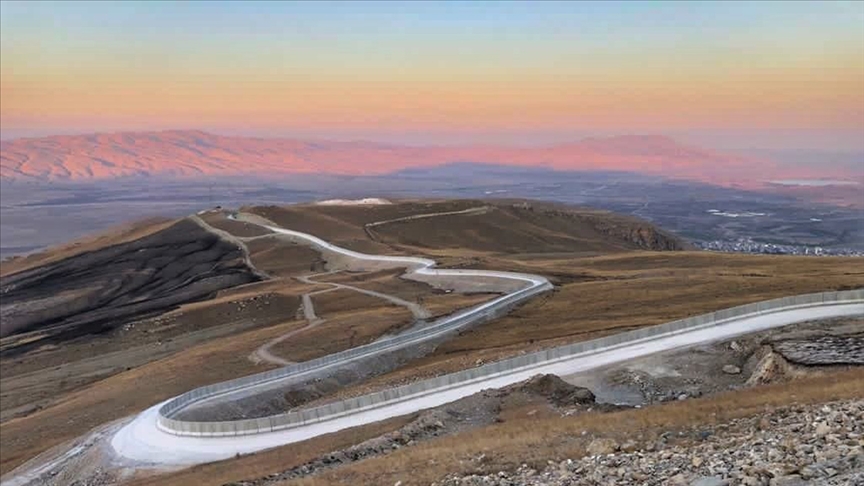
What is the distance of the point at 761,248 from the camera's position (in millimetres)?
129500

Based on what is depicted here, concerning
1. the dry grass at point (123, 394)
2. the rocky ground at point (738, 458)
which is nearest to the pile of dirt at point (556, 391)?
the rocky ground at point (738, 458)

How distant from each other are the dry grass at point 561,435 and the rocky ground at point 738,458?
0.78 m

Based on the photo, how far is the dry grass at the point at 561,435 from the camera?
1928cm

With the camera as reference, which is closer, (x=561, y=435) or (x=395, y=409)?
(x=561, y=435)

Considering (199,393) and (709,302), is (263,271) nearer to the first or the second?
(199,393)

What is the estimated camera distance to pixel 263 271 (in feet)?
320

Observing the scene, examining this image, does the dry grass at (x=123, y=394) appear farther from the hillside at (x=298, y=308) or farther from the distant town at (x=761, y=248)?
the distant town at (x=761, y=248)

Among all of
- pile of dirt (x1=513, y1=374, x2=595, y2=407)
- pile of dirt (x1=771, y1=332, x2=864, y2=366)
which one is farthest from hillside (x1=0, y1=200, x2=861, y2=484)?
pile of dirt (x1=771, y1=332, x2=864, y2=366)

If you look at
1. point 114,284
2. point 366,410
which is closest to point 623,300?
point 366,410

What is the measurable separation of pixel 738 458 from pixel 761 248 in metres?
126

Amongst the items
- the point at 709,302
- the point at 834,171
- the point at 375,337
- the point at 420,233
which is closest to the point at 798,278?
the point at 709,302

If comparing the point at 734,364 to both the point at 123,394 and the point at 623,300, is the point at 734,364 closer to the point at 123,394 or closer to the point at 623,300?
the point at 623,300

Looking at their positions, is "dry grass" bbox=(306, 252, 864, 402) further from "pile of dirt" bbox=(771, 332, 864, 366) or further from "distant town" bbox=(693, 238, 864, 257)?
"distant town" bbox=(693, 238, 864, 257)

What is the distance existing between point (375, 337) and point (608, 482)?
41.6 m
